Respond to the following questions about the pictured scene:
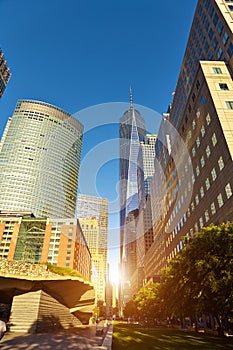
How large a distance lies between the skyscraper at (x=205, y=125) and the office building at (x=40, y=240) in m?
62.5

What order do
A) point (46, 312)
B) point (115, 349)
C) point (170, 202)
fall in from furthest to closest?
point (170, 202)
point (46, 312)
point (115, 349)

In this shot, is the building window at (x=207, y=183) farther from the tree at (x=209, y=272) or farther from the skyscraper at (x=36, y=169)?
the skyscraper at (x=36, y=169)

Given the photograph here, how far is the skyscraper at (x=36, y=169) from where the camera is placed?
520 feet

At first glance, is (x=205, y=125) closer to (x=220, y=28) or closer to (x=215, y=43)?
(x=215, y=43)

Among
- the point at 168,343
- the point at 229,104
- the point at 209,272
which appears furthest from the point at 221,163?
the point at 168,343

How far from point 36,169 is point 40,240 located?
66.8 metres

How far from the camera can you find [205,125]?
44.4m

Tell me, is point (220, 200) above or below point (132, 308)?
above

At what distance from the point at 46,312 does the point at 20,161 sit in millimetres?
160251

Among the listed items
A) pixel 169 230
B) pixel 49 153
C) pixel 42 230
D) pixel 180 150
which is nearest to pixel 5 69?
pixel 49 153

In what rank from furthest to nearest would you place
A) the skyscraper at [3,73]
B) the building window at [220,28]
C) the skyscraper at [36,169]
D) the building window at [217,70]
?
the skyscraper at [36,169]
the skyscraper at [3,73]
the building window at [220,28]
the building window at [217,70]

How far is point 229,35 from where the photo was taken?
4200cm

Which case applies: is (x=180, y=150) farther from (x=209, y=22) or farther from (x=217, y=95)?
(x=209, y=22)

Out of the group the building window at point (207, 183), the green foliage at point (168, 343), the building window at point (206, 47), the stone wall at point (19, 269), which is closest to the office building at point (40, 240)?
the building window at point (207, 183)
